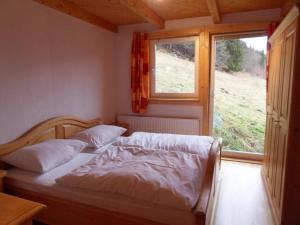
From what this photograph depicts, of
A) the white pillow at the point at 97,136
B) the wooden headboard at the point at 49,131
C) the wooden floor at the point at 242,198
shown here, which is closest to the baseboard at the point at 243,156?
the wooden floor at the point at 242,198

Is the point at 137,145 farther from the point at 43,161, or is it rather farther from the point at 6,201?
the point at 6,201

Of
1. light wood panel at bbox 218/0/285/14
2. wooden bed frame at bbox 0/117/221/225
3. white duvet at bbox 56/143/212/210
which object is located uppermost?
light wood panel at bbox 218/0/285/14

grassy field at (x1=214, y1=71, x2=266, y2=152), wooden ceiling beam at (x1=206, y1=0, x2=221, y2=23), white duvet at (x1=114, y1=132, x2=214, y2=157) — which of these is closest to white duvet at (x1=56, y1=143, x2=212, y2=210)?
white duvet at (x1=114, y1=132, x2=214, y2=157)

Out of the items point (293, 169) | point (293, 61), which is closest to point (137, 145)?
point (293, 169)

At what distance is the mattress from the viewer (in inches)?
58.7

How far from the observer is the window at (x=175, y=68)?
3719 mm

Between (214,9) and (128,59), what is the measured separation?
169 centimetres

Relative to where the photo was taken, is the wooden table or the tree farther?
the tree

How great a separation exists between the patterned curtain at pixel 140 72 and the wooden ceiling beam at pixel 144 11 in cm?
36

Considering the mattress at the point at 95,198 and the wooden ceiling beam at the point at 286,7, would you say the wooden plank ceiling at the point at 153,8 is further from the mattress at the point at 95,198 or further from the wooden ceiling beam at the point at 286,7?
the mattress at the point at 95,198

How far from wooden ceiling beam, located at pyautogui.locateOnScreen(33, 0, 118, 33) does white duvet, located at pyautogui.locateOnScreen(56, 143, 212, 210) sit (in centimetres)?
187

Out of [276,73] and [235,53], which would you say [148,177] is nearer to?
[276,73]

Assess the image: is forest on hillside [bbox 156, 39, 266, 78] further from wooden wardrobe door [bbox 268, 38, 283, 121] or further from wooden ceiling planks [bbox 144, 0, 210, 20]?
wooden wardrobe door [bbox 268, 38, 283, 121]

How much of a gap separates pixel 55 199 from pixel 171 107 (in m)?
2.45
